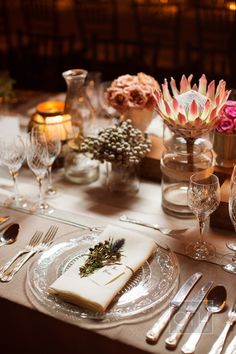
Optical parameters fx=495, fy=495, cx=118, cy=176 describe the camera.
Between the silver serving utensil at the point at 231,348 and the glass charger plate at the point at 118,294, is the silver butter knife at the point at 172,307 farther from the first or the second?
the silver serving utensil at the point at 231,348

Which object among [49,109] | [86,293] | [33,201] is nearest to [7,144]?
[33,201]

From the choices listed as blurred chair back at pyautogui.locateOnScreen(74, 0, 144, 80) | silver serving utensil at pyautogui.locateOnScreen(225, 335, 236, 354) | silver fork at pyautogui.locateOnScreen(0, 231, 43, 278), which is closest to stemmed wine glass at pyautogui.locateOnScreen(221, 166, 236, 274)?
silver serving utensil at pyautogui.locateOnScreen(225, 335, 236, 354)

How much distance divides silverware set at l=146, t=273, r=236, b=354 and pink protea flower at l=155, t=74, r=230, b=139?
396mm

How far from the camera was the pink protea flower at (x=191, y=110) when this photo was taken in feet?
4.22

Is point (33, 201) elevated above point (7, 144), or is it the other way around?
point (7, 144)

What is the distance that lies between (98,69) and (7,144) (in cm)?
260

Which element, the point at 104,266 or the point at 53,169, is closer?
the point at 104,266

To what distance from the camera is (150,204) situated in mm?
1472

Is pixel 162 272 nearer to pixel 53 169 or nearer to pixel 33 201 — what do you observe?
pixel 33 201

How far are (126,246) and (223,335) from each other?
13.0 inches

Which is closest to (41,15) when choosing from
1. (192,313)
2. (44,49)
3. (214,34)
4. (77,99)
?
(44,49)

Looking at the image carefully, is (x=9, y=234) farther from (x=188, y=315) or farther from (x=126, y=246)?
(x=188, y=315)

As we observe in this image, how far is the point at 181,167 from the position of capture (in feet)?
4.58

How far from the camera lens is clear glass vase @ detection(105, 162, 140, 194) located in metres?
1.53
